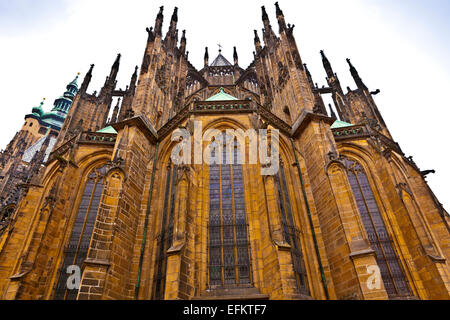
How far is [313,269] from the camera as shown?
9.81 meters

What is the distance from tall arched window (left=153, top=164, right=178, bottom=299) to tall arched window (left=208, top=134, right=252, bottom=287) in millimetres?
1731

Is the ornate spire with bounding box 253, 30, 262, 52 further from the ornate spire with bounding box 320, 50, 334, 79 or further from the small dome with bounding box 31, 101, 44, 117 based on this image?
the small dome with bounding box 31, 101, 44, 117

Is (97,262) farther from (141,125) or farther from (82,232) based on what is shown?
(141,125)

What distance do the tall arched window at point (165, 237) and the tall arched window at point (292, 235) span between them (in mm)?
4412

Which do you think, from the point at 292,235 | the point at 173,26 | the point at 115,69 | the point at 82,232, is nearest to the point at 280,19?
the point at 173,26

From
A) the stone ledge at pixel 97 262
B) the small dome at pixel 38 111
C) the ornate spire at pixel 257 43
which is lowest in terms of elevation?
the stone ledge at pixel 97 262

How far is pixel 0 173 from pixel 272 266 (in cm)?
3806

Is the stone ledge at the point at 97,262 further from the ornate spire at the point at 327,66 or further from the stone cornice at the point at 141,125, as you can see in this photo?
the ornate spire at the point at 327,66

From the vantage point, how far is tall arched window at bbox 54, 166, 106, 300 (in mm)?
10867

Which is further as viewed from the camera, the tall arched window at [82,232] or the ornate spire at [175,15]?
the ornate spire at [175,15]

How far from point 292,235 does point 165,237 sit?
496 cm

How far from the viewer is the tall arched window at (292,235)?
9352 mm

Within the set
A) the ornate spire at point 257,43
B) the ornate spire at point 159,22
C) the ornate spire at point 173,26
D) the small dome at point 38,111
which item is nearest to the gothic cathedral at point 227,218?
the ornate spire at point 159,22
